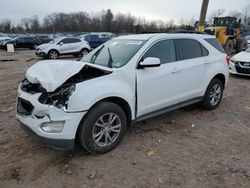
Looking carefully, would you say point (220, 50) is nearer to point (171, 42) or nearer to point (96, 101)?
point (171, 42)

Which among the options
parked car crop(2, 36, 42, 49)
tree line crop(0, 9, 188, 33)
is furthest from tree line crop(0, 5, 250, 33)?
parked car crop(2, 36, 42, 49)

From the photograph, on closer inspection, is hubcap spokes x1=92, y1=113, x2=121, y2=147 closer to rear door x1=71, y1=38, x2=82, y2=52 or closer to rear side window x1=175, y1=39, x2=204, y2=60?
rear side window x1=175, y1=39, x2=204, y2=60

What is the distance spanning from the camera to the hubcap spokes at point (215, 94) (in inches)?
215

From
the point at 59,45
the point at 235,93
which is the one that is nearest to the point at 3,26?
the point at 59,45

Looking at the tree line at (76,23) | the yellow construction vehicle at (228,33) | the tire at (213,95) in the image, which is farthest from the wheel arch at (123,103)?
the tree line at (76,23)

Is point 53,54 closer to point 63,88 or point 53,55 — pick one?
point 53,55

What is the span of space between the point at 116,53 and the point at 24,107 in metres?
1.74

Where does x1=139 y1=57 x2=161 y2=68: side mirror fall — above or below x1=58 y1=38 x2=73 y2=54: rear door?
above

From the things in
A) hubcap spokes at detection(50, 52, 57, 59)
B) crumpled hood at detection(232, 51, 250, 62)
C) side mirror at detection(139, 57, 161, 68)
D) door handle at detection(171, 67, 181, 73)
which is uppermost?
side mirror at detection(139, 57, 161, 68)

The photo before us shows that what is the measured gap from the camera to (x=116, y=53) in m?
4.32

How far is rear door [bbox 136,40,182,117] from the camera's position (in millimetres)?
3957

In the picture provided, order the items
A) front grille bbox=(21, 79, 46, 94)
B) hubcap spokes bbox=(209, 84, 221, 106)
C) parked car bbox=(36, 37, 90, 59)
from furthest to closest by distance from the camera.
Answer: parked car bbox=(36, 37, 90, 59)
hubcap spokes bbox=(209, 84, 221, 106)
front grille bbox=(21, 79, 46, 94)

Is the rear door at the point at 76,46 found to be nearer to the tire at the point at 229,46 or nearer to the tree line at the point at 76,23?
the tire at the point at 229,46

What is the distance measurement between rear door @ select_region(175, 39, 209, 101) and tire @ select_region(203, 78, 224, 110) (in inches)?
12.0
